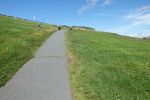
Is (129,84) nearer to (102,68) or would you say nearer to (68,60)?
(102,68)

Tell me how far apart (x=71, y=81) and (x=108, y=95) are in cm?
245

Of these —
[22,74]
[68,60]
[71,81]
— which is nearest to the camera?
[71,81]

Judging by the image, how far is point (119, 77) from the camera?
14352 mm

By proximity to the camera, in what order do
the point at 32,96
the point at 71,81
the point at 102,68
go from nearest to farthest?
the point at 32,96
the point at 71,81
the point at 102,68

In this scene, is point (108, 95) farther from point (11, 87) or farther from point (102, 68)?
point (102, 68)

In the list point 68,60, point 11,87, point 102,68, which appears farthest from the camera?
point 68,60

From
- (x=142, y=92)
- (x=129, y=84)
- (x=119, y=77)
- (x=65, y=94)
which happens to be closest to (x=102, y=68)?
(x=119, y=77)

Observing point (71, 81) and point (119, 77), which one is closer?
point (71, 81)

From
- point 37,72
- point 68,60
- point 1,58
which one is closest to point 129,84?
point 37,72

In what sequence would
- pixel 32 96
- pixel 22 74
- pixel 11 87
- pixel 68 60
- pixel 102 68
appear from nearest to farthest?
pixel 32 96
pixel 11 87
pixel 22 74
pixel 102 68
pixel 68 60

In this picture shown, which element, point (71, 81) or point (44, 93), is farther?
point (71, 81)

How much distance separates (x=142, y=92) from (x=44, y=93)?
4.31 m

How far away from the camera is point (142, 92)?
464 inches

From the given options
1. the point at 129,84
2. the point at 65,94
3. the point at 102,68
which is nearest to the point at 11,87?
the point at 65,94
